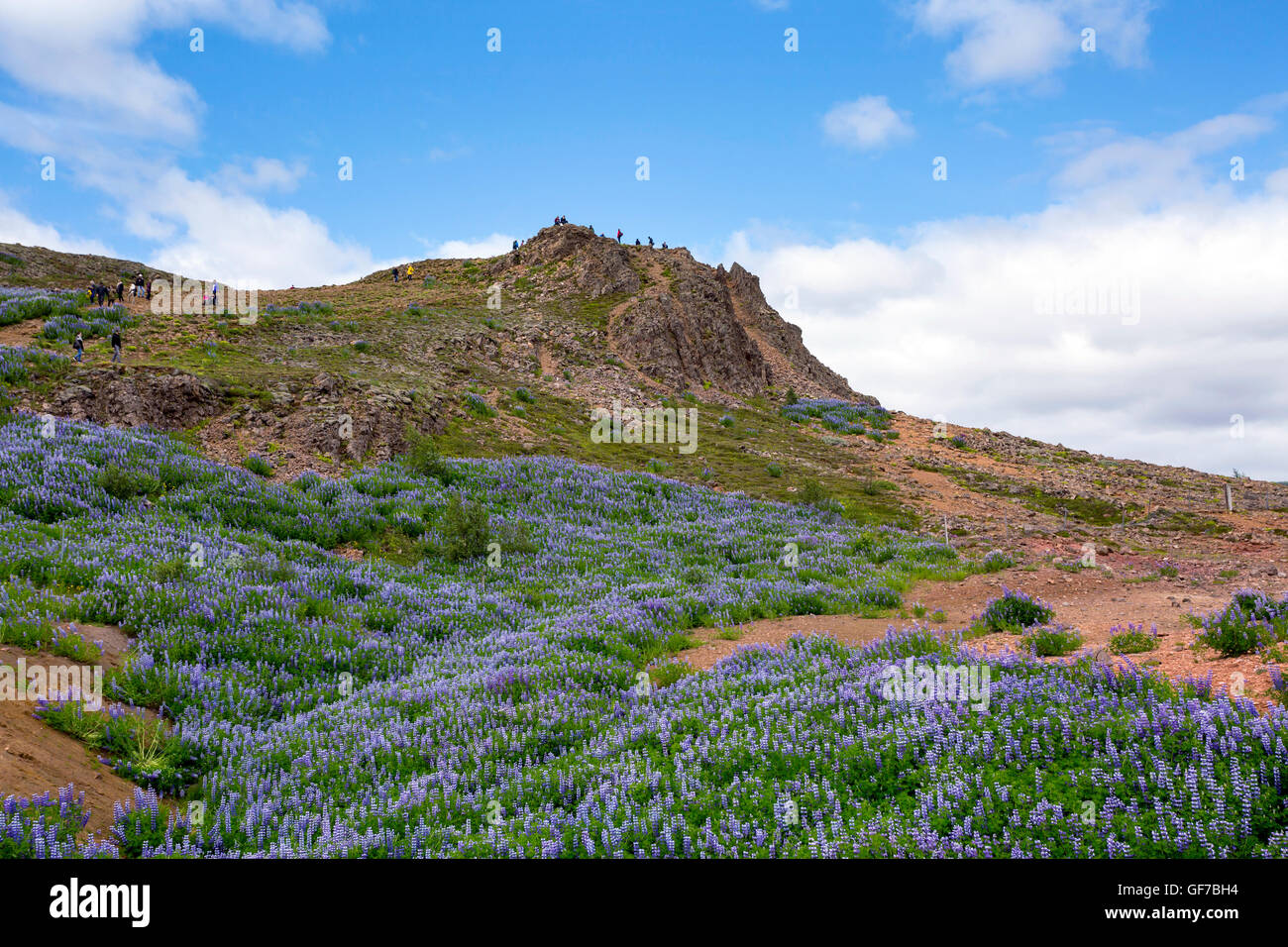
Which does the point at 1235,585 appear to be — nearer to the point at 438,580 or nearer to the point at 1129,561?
the point at 1129,561

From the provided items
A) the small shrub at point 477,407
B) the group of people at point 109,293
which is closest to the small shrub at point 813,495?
the small shrub at point 477,407

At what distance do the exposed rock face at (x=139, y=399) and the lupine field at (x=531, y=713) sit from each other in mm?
4118

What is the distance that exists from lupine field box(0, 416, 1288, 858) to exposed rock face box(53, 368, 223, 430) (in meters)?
4.12

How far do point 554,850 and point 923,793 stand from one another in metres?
2.33

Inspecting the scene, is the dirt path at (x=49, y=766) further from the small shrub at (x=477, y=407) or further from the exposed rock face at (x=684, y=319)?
the exposed rock face at (x=684, y=319)

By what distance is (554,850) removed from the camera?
4.41m

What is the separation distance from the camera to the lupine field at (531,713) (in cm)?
428

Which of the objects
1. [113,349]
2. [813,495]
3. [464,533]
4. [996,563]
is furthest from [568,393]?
[996,563]

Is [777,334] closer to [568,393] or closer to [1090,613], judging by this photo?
[568,393]

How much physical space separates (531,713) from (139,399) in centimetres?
1852

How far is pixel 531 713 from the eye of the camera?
7203mm

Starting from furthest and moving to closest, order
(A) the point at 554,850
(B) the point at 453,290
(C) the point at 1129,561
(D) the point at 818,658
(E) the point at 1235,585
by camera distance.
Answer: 1. (B) the point at 453,290
2. (C) the point at 1129,561
3. (E) the point at 1235,585
4. (D) the point at 818,658
5. (A) the point at 554,850

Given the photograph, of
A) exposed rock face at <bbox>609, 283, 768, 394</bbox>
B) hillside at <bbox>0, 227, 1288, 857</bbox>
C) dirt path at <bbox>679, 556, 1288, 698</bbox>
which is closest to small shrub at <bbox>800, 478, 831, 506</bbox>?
hillside at <bbox>0, 227, 1288, 857</bbox>
